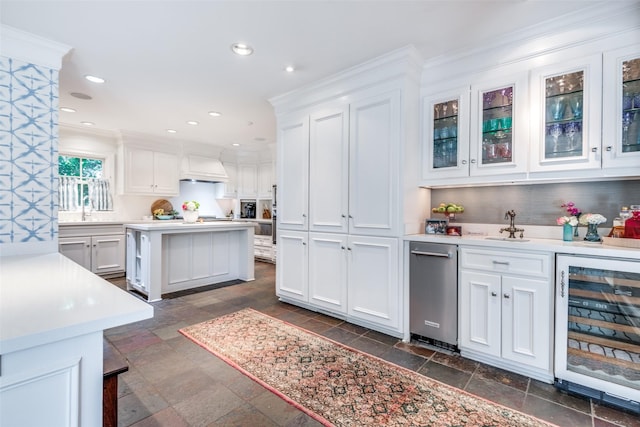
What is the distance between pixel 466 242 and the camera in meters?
2.31

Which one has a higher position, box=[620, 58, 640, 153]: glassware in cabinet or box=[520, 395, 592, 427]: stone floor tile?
box=[620, 58, 640, 153]: glassware in cabinet

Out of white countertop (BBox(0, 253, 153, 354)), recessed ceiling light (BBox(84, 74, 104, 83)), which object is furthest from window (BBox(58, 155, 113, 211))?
white countertop (BBox(0, 253, 153, 354))

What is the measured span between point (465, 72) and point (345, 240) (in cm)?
184

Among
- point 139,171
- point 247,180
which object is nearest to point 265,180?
point 247,180

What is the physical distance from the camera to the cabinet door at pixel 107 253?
4785mm

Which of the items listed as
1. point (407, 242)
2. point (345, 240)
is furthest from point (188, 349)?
point (407, 242)

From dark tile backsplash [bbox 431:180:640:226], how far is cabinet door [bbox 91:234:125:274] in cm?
498

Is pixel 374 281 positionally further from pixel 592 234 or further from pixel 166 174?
pixel 166 174

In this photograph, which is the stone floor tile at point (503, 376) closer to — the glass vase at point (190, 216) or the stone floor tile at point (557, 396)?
the stone floor tile at point (557, 396)

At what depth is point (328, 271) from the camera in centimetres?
316

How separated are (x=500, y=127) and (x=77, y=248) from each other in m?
5.77

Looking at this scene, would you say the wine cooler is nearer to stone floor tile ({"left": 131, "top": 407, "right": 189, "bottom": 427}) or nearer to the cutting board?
stone floor tile ({"left": 131, "top": 407, "right": 189, "bottom": 427})

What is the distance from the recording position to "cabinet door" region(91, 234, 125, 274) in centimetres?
479

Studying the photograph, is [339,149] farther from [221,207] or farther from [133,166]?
[221,207]
